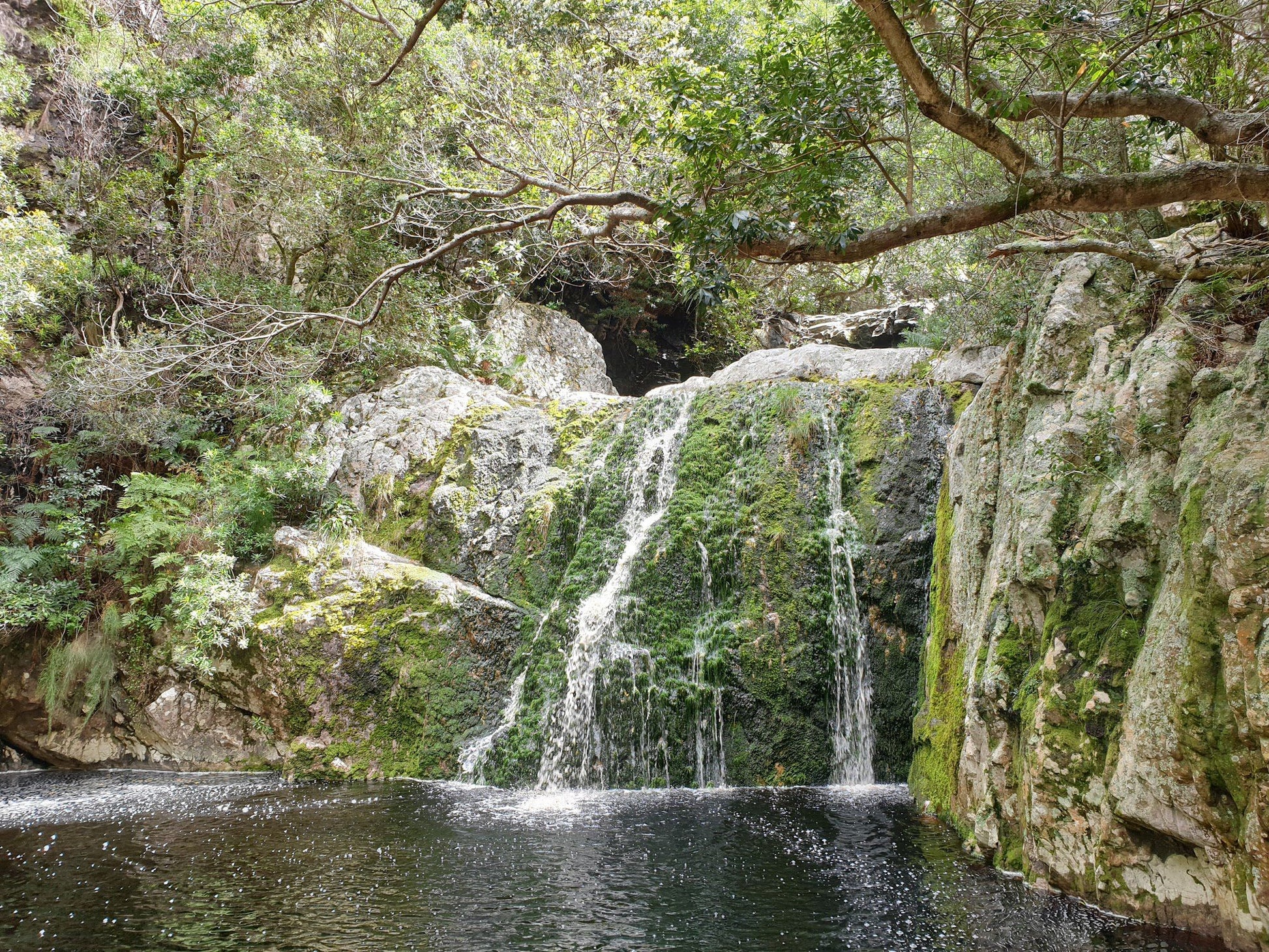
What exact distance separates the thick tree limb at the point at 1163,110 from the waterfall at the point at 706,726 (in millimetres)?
6520

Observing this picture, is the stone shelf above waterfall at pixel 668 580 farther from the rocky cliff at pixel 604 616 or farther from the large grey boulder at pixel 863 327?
the large grey boulder at pixel 863 327

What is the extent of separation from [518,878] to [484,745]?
153 inches

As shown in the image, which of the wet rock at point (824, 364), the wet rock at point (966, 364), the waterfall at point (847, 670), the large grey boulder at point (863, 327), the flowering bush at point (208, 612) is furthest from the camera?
the large grey boulder at point (863, 327)

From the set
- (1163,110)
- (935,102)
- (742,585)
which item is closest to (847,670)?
(742,585)

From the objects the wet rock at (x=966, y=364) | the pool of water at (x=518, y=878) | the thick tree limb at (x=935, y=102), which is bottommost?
the pool of water at (x=518, y=878)

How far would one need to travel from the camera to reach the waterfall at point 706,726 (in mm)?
8469

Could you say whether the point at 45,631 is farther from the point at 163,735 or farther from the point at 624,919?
the point at 624,919

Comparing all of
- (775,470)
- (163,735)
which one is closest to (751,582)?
(775,470)

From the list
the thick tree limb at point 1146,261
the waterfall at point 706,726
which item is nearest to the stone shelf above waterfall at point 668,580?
the waterfall at point 706,726

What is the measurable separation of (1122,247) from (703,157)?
3.40 metres

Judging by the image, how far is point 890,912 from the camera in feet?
15.5

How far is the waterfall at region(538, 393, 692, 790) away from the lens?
8.62 metres

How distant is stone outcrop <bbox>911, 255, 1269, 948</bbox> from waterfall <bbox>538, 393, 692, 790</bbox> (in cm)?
372

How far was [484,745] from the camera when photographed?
361 inches
